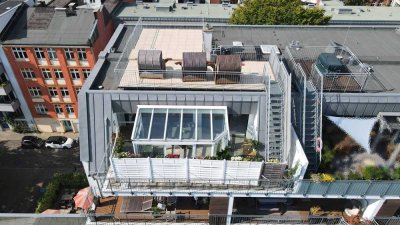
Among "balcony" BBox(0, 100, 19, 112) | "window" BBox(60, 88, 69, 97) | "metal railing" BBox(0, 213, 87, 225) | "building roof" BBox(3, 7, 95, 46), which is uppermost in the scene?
"building roof" BBox(3, 7, 95, 46)

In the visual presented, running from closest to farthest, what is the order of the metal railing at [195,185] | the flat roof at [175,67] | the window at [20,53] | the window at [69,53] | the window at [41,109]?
the metal railing at [195,185] < the flat roof at [175,67] < the window at [20,53] < the window at [69,53] < the window at [41,109]

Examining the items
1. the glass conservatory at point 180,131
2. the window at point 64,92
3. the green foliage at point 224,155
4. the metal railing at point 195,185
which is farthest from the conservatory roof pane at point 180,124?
the window at point 64,92

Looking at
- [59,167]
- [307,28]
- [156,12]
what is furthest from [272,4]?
[59,167]

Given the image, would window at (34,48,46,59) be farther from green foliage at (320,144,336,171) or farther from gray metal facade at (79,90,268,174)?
green foliage at (320,144,336,171)

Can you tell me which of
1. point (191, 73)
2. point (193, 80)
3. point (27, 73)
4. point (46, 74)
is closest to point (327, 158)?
point (193, 80)

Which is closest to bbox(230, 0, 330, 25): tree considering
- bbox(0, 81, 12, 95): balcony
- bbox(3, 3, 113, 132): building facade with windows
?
bbox(3, 3, 113, 132): building facade with windows

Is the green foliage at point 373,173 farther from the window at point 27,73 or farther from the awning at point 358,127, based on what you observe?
the window at point 27,73

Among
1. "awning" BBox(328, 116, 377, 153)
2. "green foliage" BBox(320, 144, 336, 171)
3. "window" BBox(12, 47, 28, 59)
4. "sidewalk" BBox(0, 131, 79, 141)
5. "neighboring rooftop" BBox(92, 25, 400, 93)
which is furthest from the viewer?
"sidewalk" BBox(0, 131, 79, 141)
